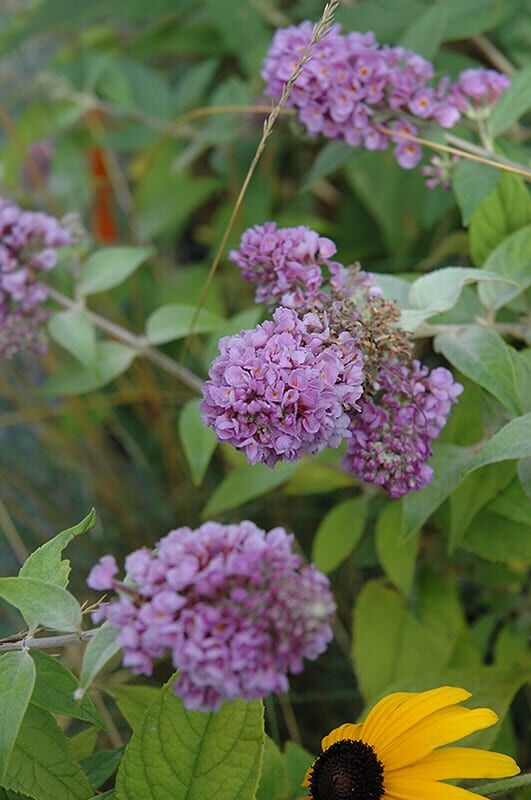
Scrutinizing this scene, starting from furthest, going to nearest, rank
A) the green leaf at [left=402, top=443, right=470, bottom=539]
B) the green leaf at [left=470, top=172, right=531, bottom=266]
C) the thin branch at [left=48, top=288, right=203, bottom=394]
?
the thin branch at [left=48, top=288, right=203, bottom=394] → the green leaf at [left=470, top=172, right=531, bottom=266] → the green leaf at [left=402, top=443, right=470, bottom=539]

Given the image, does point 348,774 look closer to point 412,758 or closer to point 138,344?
point 412,758

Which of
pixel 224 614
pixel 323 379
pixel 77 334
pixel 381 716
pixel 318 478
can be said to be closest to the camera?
pixel 224 614

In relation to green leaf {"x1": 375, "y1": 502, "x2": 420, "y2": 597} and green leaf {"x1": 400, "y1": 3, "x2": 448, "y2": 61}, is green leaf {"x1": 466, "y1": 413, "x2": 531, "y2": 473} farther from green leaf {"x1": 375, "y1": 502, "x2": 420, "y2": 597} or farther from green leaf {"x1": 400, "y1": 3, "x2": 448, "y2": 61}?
green leaf {"x1": 400, "y1": 3, "x2": 448, "y2": 61}

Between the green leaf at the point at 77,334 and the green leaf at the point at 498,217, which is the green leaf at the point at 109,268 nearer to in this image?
the green leaf at the point at 77,334

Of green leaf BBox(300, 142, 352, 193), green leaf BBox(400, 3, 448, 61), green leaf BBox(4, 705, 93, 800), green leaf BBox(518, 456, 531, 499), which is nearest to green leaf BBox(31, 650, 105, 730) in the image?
green leaf BBox(4, 705, 93, 800)

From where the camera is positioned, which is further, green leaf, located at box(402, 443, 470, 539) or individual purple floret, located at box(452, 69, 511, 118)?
individual purple floret, located at box(452, 69, 511, 118)

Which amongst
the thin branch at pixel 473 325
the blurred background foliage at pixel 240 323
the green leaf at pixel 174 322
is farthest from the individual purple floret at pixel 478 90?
the green leaf at pixel 174 322

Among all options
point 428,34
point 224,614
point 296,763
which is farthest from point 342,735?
point 428,34

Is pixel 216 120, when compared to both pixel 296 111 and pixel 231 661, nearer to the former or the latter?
pixel 296 111
